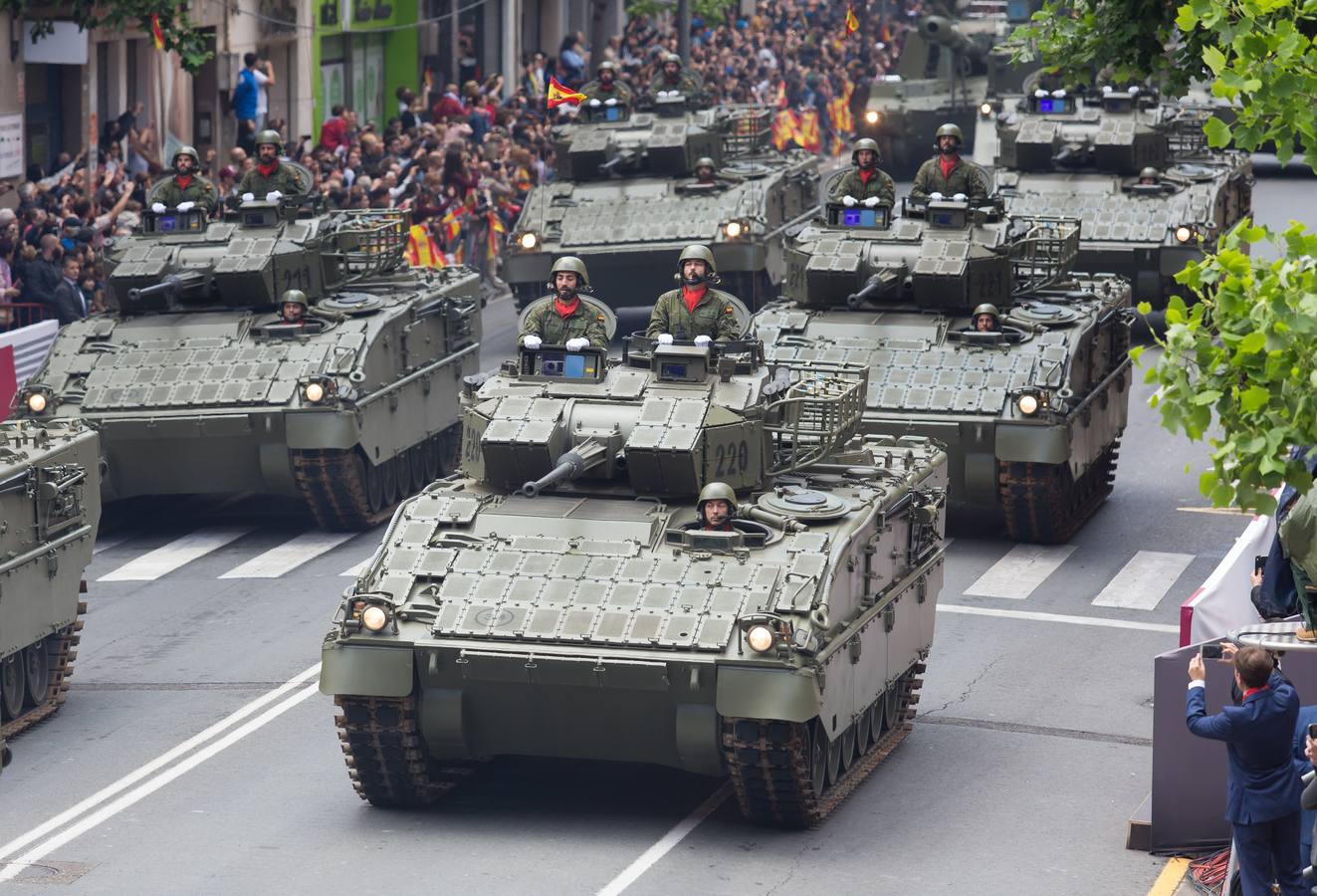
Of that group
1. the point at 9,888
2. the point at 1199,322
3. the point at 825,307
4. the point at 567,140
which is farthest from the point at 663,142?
the point at 1199,322

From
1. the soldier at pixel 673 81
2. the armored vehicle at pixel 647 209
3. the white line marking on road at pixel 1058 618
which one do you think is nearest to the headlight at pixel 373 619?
the white line marking on road at pixel 1058 618

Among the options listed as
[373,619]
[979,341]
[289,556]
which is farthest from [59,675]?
[979,341]

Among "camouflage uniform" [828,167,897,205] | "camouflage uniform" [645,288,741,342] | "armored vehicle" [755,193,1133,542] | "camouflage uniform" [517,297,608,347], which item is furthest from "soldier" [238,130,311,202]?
"camouflage uniform" [645,288,741,342]

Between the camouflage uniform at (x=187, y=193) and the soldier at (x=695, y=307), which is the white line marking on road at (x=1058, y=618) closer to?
the soldier at (x=695, y=307)

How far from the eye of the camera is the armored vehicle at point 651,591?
15.0 m

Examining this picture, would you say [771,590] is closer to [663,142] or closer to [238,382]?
[238,382]

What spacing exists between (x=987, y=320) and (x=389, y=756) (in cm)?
1003

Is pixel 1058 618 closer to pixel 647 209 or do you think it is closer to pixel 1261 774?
pixel 1261 774

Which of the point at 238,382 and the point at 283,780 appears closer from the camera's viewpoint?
the point at 283,780

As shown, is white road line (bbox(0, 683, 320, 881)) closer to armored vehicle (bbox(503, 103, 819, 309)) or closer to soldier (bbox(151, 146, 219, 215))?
soldier (bbox(151, 146, 219, 215))

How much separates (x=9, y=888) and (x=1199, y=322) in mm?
7527

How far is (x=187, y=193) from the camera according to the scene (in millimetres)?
27172

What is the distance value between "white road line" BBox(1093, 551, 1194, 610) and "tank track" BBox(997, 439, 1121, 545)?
0.80 meters

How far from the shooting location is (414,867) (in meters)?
14.8
